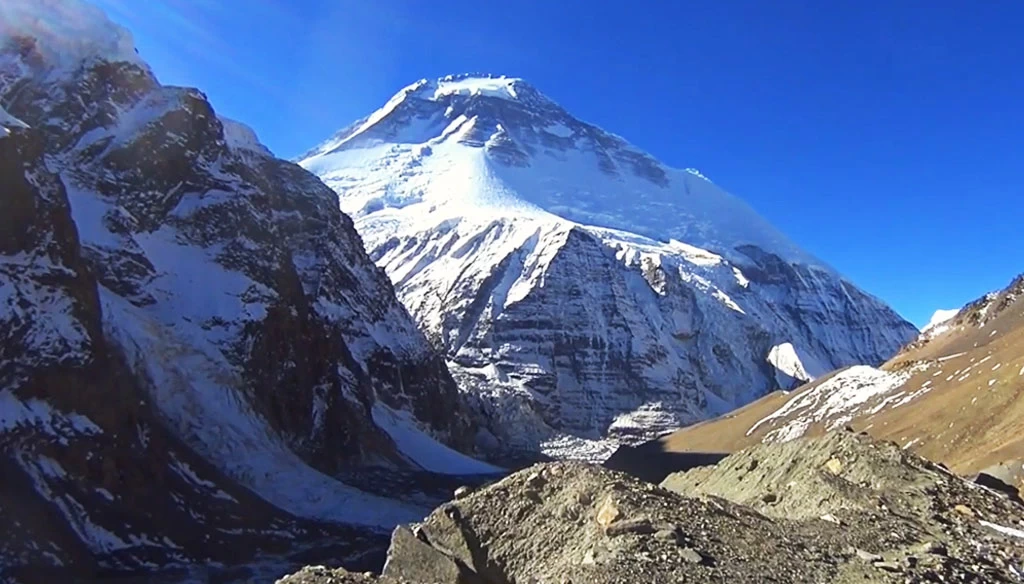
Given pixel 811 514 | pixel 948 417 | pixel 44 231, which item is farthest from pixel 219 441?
pixel 811 514

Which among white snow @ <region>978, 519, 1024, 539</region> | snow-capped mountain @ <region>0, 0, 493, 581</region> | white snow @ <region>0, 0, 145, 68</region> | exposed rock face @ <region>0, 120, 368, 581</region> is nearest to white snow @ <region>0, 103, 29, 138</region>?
snow-capped mountain @ <region>0, 0, 493, 581</region>

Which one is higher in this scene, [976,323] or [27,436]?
[976,323]

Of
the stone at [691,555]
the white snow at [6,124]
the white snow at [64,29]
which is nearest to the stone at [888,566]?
the stone at [691,555]

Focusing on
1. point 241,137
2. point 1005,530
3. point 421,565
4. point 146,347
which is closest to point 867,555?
point 1005,530

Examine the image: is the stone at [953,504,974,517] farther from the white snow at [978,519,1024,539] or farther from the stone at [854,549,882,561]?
the stone at [854,549,882,561]

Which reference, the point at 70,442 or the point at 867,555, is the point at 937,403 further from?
the point at 867,555

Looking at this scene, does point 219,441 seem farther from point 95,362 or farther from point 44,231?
point 44,231

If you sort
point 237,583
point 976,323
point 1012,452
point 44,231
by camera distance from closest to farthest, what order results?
point 1012,452, point 237,583, point 44,231, point 976,323
